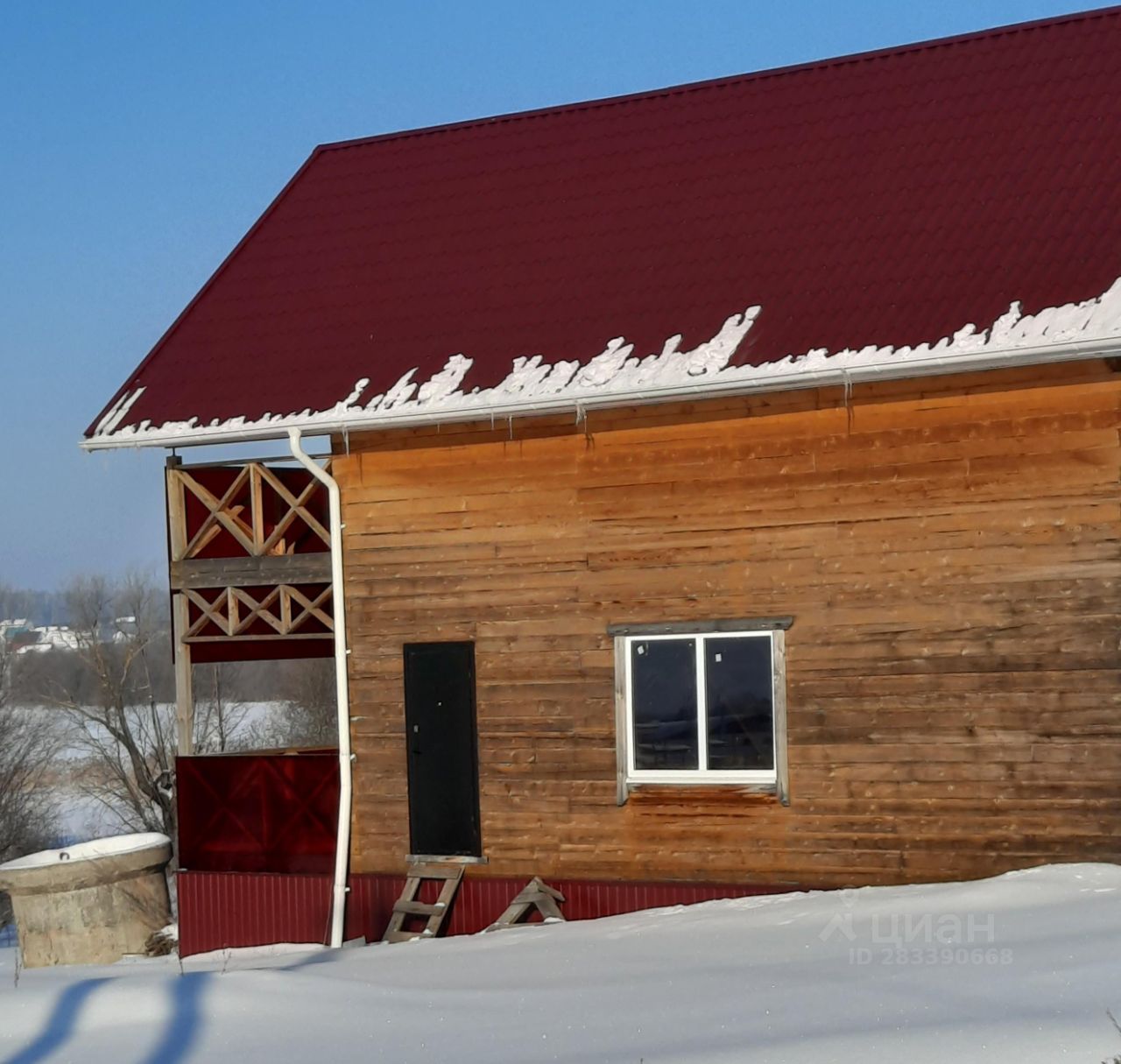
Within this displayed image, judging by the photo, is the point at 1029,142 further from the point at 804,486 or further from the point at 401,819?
the point at 401,819

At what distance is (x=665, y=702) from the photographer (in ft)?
39.3

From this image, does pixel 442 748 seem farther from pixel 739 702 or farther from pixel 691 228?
pixel 691 228

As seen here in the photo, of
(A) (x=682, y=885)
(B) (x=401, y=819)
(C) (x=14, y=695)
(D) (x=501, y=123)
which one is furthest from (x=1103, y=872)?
(C) (x=14, y=695)

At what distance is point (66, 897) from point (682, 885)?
284 inches

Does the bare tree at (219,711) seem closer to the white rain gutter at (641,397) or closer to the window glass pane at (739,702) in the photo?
the white rain gutter at (641,397)

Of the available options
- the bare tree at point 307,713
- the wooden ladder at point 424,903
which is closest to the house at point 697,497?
the wooden ladder at point 424,903

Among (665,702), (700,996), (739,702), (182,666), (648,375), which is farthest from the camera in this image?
(182,666)

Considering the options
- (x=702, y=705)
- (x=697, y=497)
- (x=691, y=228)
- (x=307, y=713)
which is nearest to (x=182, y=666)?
(x=702, y=705)

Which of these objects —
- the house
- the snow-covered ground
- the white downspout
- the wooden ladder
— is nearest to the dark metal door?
the house

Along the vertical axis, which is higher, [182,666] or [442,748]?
[182,666]

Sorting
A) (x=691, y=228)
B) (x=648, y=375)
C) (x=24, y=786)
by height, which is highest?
(x=691, y=228)

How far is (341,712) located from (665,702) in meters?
2.82

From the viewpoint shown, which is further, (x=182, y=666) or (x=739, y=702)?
(x=182, y=666)

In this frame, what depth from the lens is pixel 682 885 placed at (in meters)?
11.8
